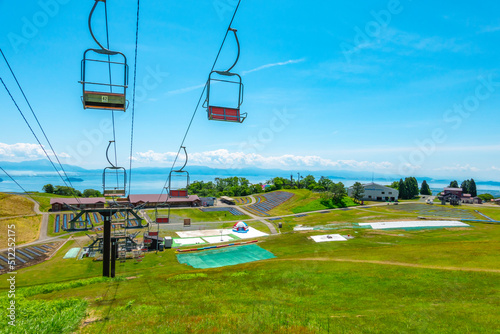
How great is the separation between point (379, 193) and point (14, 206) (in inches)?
4849

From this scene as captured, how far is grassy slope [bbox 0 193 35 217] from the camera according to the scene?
64556 mm

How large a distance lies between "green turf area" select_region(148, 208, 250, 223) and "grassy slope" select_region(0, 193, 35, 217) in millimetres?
30123

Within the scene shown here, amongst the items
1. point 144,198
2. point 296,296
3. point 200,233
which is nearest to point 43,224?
point 144,198

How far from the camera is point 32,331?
1386 cm

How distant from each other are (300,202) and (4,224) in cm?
8426

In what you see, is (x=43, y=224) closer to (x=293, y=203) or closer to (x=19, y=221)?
(x=19, y=221)

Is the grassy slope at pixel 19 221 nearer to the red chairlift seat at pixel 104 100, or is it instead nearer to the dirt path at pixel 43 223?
the dirt path at pixel 43 223

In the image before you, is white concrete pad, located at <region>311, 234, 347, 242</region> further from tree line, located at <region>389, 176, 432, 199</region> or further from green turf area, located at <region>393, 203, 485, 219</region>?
tree line, located at <region>389, 176, 432, 199</region>

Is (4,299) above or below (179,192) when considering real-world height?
below

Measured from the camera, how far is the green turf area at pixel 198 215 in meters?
75.1

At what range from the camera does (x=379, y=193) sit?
11156cm

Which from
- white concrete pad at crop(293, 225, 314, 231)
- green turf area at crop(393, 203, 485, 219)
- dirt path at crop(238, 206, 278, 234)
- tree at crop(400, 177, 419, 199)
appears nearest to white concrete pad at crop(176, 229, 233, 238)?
dirt path at crop(238, 206, 278, 234)

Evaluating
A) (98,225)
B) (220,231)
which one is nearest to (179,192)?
(220,231)

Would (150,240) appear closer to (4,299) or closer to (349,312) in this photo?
(4,299)
